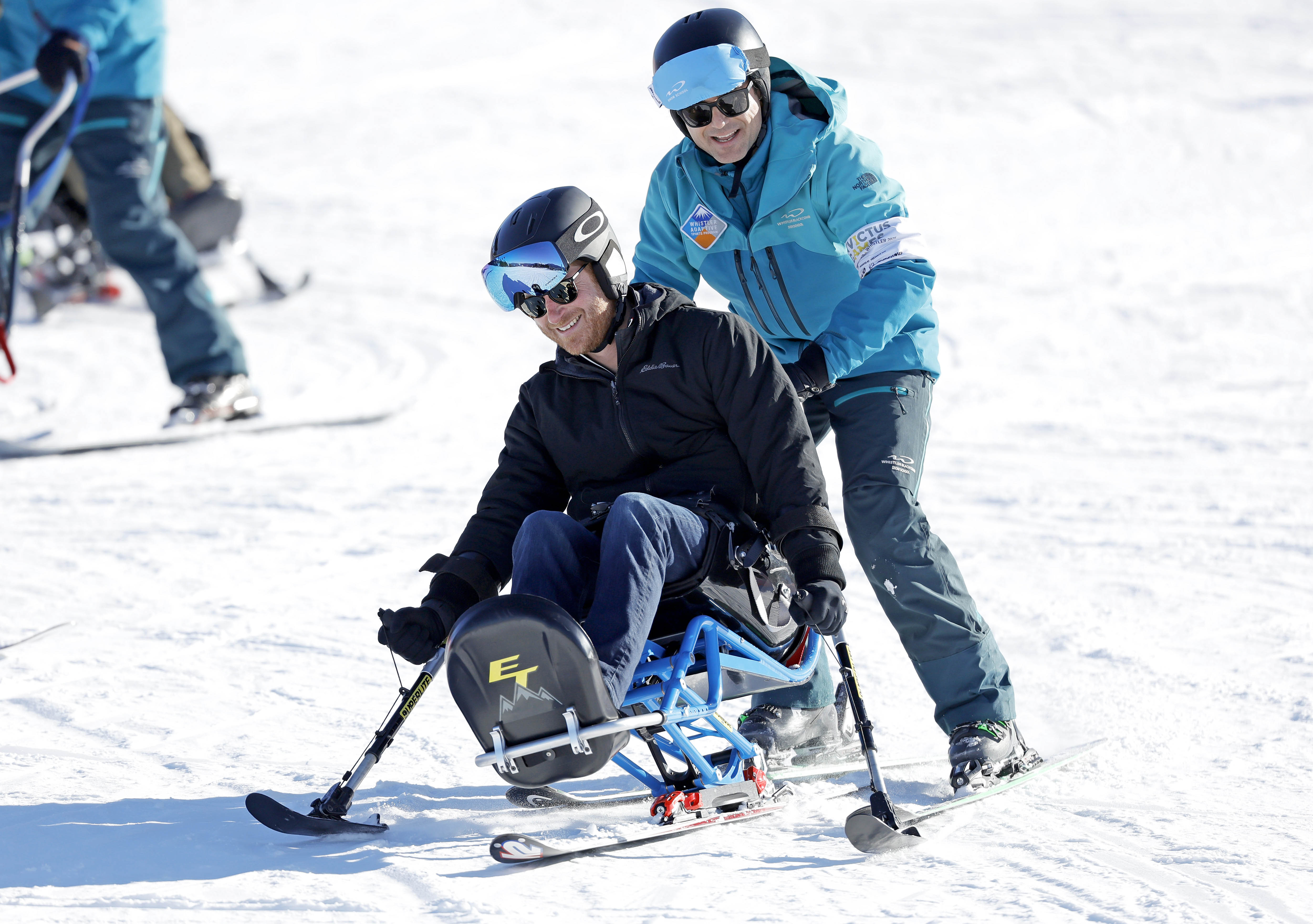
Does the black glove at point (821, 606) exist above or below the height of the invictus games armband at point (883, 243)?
below

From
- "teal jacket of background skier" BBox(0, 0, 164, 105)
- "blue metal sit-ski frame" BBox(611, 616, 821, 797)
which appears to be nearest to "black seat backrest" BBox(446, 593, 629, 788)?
"blue metal sit-ski frame" BBox(611, 616, 821, 797)

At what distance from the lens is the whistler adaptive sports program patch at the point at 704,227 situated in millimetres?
3674

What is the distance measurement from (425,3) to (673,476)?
65.9ft

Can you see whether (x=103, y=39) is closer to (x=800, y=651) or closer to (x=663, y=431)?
(x=663, y=431)

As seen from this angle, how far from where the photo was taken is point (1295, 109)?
53.9ft

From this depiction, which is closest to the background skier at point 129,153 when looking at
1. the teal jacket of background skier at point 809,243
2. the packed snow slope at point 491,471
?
the packed snow slope at point 491,471

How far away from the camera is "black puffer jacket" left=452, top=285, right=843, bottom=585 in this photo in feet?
10.1

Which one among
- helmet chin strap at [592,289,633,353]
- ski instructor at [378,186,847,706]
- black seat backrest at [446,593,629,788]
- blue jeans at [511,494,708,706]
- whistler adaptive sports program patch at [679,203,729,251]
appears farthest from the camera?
whistler adaptive sports program patch at [679,203,729,251]

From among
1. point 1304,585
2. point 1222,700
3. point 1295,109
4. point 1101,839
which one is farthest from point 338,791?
point 1295,109

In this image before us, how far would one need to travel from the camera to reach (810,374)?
3330mm

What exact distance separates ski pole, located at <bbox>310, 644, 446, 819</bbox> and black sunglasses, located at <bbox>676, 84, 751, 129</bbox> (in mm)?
1495

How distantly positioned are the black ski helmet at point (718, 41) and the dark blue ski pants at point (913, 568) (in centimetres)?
Answer: 86

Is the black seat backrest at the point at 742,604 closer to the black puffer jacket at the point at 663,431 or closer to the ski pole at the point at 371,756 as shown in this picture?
the black puffer jacket at the point at 663,431

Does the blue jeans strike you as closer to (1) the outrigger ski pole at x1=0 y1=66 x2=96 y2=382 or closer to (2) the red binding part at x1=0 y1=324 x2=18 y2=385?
(2) the red binding part at x1=0 y1=324 x2=18 y2=385
